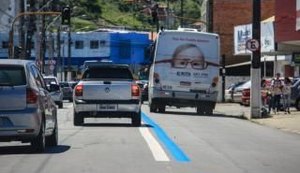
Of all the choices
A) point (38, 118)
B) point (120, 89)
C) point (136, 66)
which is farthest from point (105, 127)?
point (136, 66)

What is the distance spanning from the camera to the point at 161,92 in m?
35.0

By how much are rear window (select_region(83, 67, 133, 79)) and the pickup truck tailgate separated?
120cm

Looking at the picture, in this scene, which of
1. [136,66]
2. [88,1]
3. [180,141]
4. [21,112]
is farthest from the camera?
[88,1]

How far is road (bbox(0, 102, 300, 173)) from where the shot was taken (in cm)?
1342

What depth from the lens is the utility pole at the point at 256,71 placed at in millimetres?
31859

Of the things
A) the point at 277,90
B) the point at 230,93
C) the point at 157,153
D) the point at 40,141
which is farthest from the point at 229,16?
the point at 40,141

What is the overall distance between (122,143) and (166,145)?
1.00 meters

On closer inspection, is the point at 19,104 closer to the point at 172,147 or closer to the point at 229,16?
the point at 172,147

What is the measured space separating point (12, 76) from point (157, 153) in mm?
3255

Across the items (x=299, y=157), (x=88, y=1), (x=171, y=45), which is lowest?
(x=299, y=157)

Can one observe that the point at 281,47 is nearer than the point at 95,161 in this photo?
No

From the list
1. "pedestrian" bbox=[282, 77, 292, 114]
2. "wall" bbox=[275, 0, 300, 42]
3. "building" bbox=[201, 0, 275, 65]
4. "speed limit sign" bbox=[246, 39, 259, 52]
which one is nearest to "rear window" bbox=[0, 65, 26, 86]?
"speed limit sign" bbox=[246, 39, 259, 52]

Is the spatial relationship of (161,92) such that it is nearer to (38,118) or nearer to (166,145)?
(166,145)

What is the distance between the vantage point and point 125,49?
112250 mm
